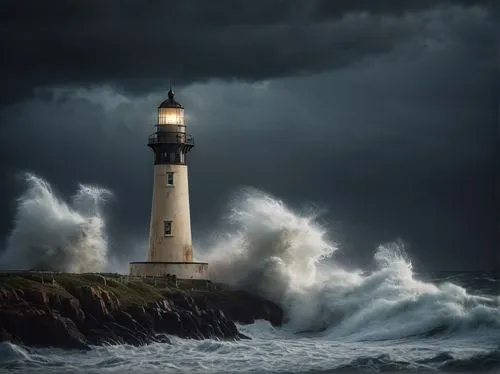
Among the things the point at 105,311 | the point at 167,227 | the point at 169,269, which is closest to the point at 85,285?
the point at 105,311

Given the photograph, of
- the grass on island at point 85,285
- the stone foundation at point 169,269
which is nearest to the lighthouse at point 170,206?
the stone foundation at point 169,269

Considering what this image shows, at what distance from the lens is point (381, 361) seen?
35.1 metres

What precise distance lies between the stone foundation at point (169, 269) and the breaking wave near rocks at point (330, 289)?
1.51 meters

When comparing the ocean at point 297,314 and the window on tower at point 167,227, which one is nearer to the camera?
the ocean at point 297,314

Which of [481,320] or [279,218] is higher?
[279,218]

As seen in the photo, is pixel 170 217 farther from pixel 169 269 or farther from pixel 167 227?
pixel 169 269

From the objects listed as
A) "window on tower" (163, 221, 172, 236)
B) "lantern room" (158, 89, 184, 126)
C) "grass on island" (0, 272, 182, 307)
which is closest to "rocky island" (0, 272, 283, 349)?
"grass on island" (0, 272, 182, 307)

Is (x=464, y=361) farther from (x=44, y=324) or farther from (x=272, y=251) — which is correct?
(x=272, y=251)

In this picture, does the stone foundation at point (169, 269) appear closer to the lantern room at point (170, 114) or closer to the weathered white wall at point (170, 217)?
the weathered white wall at point (170, 217)

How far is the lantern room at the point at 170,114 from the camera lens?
1827 inches

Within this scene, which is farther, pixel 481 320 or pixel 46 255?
pixel 46 255

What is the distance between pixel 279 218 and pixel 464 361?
14061 millimetres

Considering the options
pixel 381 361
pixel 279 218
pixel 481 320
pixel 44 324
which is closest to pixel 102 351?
pixel 44 324

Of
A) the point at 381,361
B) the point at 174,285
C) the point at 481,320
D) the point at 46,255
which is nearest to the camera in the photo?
the point at 381,361
